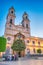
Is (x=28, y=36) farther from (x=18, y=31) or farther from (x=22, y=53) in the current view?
(x=22, y=53)

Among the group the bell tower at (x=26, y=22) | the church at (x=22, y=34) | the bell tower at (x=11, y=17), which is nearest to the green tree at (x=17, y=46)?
the church at (x=22, y=34)

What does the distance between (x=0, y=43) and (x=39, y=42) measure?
17.0 m

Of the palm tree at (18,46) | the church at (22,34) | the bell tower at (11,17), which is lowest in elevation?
the palm tree at (18,46)

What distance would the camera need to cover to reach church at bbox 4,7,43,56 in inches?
1195

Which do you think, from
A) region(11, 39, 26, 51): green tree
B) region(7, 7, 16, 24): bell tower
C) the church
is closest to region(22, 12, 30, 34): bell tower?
the church

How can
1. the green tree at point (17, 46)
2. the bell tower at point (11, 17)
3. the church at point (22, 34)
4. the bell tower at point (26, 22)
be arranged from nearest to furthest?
the green tree at point (17, 46) < the church at point (22, 34) < the bell tower at point (11, 17) < the bell tower at point (26, 22)

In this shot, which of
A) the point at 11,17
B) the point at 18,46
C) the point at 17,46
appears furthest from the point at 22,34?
the point at 11,17

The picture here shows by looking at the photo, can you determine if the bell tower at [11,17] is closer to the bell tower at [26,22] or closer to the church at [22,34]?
the church at [22,34]

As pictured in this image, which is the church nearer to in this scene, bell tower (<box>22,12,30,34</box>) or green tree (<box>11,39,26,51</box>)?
bell tower (<box>22,12,30,34</box>)

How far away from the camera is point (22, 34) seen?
3203 centimetres

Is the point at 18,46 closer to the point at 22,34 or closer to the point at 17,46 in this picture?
the point at 17,46

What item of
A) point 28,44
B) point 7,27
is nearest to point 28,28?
point 28,44

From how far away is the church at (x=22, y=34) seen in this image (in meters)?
30.4

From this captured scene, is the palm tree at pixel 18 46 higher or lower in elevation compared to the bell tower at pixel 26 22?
lower
